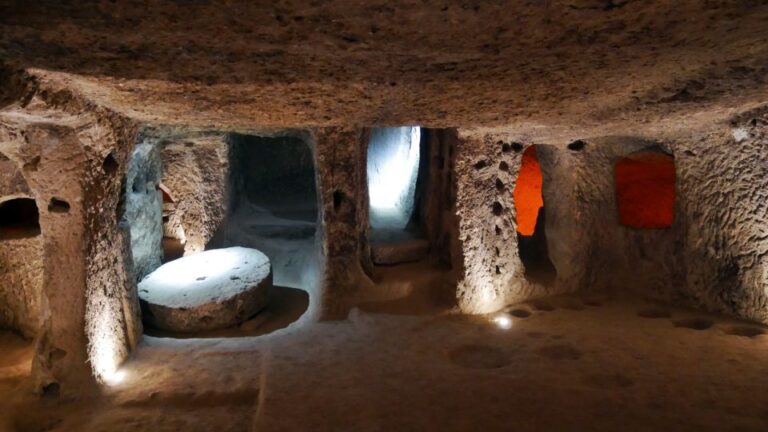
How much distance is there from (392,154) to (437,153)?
327 cm

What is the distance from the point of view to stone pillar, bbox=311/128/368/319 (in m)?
5.02

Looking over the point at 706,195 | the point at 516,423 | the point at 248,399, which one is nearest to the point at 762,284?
the point at 706,195

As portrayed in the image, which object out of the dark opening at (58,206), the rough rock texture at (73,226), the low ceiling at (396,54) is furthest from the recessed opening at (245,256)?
the low ceiling at (396,54)

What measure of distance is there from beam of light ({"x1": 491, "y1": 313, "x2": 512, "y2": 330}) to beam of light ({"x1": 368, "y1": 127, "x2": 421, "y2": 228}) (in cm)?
224

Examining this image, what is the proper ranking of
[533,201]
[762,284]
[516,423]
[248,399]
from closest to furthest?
[516,423] → [248,399] → [762,284] → [533,201]

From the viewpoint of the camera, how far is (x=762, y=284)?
4488mm

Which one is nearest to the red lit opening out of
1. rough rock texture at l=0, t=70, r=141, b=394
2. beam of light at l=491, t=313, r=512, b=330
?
beam of light at l=491, t=313, r=512, b=330

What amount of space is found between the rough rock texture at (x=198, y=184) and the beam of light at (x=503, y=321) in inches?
183

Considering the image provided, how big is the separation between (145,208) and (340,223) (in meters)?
2.99

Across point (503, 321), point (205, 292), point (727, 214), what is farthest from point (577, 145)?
point (205, 292)

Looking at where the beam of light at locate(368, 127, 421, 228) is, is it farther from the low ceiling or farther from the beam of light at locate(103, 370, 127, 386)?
the beam of light at locate(103, 370, 127, 386)

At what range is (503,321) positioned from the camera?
5.03m

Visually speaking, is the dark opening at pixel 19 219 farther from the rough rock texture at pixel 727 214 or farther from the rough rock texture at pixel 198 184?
the rough rock texture at pixel 727 214

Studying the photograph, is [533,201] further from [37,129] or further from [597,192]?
[37,129]
